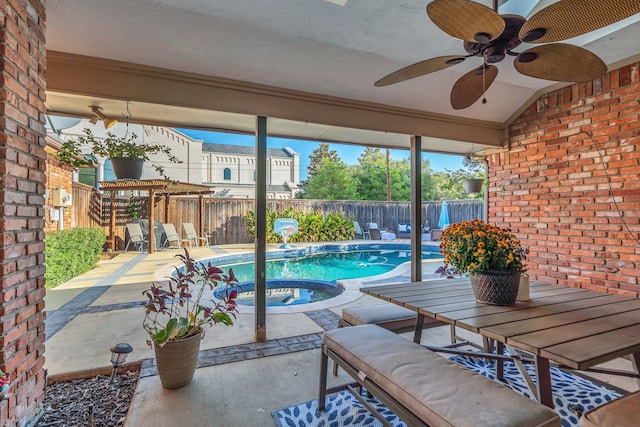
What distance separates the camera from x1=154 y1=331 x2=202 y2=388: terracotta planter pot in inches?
89.4

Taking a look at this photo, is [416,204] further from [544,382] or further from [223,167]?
[223,167]

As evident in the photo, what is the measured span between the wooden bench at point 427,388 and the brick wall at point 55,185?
586cm

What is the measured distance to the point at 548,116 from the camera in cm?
375

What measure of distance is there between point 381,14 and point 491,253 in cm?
181

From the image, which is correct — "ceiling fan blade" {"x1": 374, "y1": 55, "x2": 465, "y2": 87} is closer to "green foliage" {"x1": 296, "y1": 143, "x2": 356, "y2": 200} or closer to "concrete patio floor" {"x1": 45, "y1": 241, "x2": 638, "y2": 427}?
"concrete patio floor" {"x1": 45, "y1": 241, "x2": 638, "y2": 427}

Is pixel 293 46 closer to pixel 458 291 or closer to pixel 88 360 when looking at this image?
pixel 458 291

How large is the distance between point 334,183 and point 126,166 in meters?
16.0

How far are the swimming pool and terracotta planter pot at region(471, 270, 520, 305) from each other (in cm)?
337

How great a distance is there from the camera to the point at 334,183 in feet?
62.4

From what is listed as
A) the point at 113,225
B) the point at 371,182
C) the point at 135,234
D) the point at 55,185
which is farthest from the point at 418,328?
the point at 371,182

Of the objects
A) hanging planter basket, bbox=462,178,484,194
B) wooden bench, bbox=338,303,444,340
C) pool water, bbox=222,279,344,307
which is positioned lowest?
pool water, bbox=222,279,344,307

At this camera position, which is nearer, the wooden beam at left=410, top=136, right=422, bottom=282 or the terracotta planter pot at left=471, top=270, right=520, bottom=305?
the terracotta planter pot at left=471, top=270, right=520, bottom=305

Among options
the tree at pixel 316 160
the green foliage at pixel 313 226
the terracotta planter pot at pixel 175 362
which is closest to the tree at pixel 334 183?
the tree at pixel 316 160

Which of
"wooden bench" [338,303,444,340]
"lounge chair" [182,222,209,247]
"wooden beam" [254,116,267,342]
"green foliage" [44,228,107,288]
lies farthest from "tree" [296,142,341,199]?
"wooden bench" [338,303,444,340]
